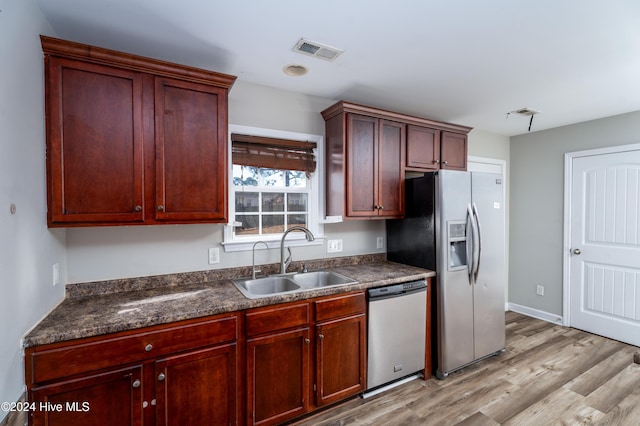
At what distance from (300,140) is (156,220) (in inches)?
54.3

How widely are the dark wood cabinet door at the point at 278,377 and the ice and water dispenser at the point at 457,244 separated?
1.45 m

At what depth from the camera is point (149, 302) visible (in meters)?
1.83

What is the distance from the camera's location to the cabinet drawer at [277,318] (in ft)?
6.06

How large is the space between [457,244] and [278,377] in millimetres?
1874

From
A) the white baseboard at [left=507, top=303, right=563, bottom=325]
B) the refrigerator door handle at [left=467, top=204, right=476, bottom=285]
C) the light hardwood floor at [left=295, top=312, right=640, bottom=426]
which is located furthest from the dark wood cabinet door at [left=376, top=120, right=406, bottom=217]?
the white baseboard at [left=507, top=303, right=563, bottom=325]

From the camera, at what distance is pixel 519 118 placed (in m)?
3.45

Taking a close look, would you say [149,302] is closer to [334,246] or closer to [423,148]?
[334,246]

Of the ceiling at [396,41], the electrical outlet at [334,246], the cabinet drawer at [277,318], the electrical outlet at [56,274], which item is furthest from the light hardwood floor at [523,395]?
the ceiling at [396,41]

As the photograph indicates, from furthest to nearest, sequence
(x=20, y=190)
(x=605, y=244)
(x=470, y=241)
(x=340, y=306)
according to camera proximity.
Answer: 1. (x=605, y=244)
2. (x=470, y=241)
3. (x=340, y=306)
4. (x=20, y=190)

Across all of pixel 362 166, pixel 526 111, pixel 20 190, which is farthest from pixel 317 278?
pixel 526 111

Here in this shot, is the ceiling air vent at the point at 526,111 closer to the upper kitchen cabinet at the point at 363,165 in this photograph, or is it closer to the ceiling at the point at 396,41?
the ceiling at the point at 396,41

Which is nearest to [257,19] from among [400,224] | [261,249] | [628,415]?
[261,249]

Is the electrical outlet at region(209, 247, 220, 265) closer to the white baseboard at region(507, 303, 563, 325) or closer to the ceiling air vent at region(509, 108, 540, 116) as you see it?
the ceiling air vent at region(509, 108, 540, 116)

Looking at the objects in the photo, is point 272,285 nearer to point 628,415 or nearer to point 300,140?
point 300,140
